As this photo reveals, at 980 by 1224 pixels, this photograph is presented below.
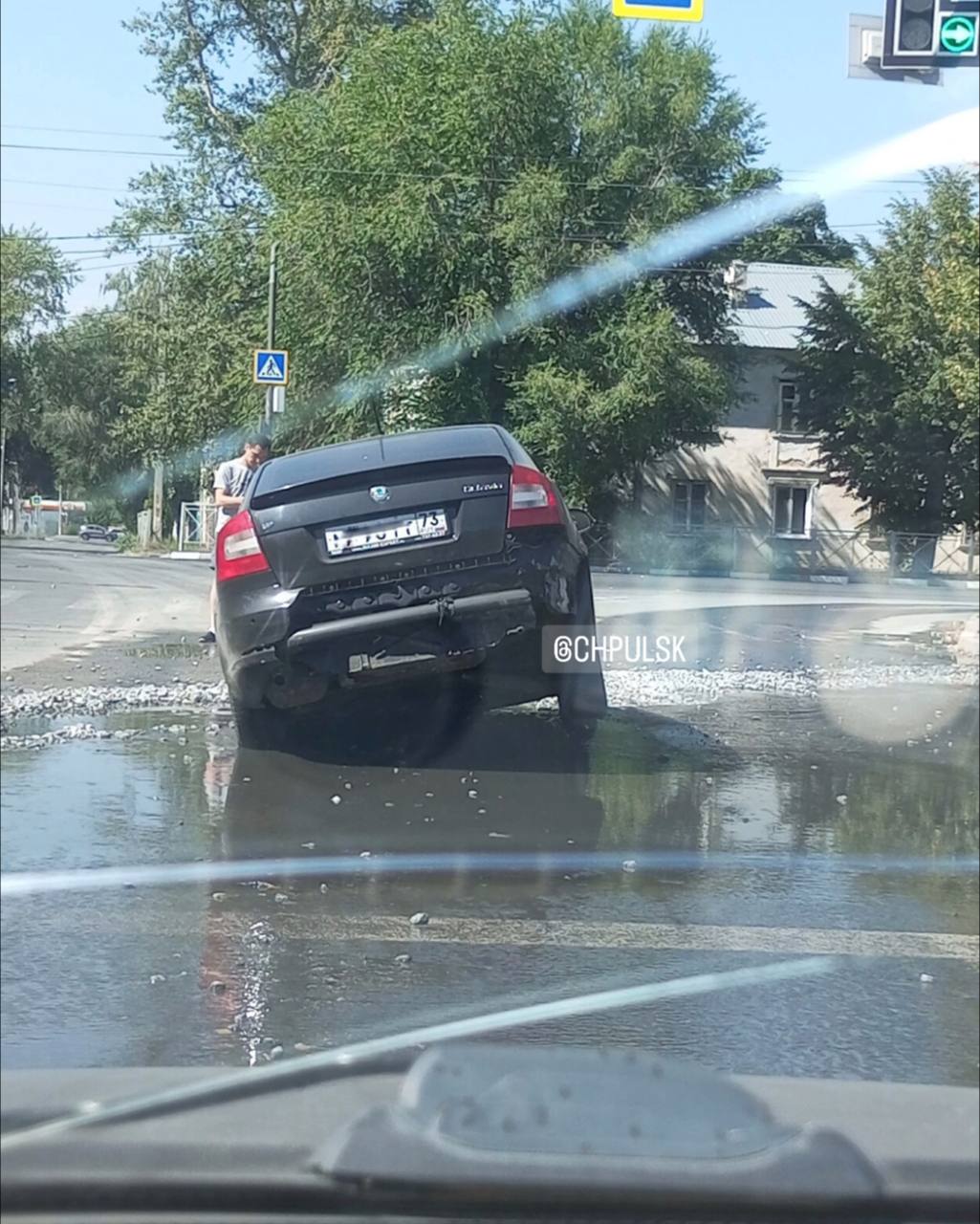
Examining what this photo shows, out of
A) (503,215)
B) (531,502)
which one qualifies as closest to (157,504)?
(503,215)

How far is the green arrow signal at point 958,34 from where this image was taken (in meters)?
7.84

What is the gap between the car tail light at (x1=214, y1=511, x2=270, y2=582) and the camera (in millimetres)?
7312

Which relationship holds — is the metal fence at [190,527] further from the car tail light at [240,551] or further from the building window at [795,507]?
the building window at [795,507]

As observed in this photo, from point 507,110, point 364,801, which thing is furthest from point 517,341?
point 364,801

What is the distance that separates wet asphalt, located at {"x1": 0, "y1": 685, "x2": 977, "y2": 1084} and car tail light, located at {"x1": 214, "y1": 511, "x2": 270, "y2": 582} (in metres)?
1.06

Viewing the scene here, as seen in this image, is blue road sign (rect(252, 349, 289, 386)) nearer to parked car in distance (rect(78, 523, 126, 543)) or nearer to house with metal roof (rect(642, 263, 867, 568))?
house with metal roof (rect(642, 263, 867, 568))

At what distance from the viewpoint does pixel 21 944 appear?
501cm

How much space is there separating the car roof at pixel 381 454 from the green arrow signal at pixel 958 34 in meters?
2.93

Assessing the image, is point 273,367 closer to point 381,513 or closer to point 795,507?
point 381,513

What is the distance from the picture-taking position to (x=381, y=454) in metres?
7.28

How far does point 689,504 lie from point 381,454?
1709 centimetres

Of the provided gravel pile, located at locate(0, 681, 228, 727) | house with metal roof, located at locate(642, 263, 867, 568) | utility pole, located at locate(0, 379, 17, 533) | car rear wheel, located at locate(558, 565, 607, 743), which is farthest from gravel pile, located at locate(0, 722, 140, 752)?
house with metal roof, located at locate(642, 263, 867, 568)

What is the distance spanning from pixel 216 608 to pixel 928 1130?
19.0 feet

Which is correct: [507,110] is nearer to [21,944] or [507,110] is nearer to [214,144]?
[214,144]
